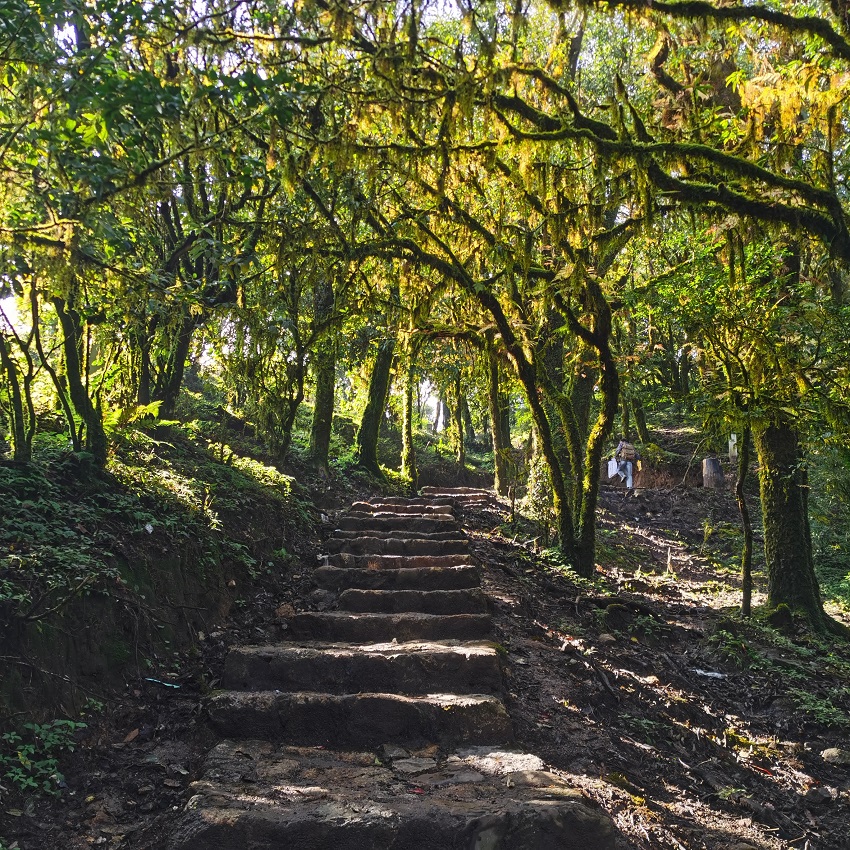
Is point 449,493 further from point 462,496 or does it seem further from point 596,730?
point 596,730


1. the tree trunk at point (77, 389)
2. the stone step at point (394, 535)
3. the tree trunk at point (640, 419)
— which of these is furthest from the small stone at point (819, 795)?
the tree trunk at point (640, 419)

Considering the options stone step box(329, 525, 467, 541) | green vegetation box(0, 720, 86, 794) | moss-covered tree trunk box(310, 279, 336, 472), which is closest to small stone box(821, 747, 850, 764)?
stone step box(329, 525, 467, 541)

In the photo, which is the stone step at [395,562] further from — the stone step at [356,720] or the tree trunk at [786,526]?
the tree trunk at [786,526]

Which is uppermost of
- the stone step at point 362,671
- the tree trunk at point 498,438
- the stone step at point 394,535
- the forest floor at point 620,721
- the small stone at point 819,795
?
the tree trunk at point 498,438

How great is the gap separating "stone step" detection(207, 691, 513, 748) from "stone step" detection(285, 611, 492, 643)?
1208 millimetres

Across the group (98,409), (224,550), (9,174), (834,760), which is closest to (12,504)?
(98,409)

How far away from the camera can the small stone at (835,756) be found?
487 cm

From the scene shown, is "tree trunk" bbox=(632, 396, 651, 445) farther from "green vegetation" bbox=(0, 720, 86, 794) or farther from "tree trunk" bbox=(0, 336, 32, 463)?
"green vegetation" bbox=(0, 720, 86, 794)

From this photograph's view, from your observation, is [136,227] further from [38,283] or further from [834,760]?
[834,760]

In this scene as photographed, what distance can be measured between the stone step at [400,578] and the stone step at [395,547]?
92 cm

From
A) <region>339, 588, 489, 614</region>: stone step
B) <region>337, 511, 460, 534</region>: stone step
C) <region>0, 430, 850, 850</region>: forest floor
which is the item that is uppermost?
<region>337, 511, 460, 534</region>: stone step

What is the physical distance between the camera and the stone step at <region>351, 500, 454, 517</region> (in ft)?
31.3

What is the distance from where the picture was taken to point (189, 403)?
40.0ft

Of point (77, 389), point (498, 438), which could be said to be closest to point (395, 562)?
point (77, 389)
